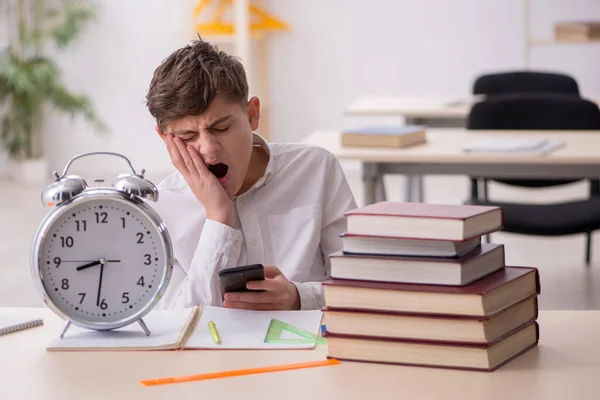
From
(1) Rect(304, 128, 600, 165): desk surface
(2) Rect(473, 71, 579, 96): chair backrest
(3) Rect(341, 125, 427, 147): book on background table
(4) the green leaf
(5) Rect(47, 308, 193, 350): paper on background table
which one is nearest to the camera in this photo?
(5) Rect(47, 308, 193, 350): paper on background table

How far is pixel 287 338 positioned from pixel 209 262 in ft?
1.13

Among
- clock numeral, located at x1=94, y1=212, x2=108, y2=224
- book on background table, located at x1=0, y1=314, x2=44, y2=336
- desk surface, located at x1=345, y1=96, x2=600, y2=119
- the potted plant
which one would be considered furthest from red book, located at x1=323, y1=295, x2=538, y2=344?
the potted plant

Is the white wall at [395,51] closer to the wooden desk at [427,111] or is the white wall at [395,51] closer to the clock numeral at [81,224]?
the wooden desk at [427,111]

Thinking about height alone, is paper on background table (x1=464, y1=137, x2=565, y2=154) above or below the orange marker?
above

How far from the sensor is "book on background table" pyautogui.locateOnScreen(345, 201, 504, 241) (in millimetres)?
1358

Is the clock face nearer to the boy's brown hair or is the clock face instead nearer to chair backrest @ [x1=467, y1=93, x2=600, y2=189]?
the boy's brown hair

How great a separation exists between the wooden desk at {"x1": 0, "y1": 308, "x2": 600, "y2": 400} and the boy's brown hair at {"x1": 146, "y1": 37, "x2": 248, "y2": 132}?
0.50 meters

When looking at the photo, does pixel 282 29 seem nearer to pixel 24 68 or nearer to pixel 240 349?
pixel 24 68

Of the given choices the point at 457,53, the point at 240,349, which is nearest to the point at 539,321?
the point at 240,349

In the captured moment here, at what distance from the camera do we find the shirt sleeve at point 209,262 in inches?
72.1

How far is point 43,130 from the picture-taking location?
725cm

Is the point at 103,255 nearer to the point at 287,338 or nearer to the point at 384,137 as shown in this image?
the point at 287,338

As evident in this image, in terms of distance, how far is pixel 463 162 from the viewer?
343cm

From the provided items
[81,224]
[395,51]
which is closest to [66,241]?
[81,224]
